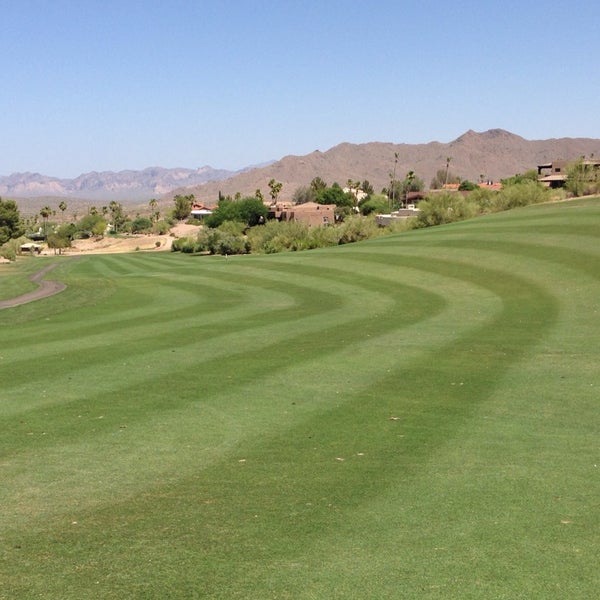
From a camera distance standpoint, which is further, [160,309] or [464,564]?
[160,309]

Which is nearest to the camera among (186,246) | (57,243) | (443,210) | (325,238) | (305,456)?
(305,456)

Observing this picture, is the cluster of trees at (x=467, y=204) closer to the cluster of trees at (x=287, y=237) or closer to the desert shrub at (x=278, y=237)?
the cluster of trees at (x=287, y=237)

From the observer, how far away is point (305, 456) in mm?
11516

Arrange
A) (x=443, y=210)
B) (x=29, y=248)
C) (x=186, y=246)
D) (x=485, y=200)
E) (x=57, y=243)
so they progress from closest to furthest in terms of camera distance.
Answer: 1. (x=443, y=210)
2. (x=485, y=200)
3. (x=186, y=246)
4. (x=29, y=248)
5. (x=57, y=243)

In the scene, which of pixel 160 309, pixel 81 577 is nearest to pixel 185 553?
pixel 81 577

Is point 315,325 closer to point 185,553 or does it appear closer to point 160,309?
point 160,309

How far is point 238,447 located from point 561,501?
16.3 feet

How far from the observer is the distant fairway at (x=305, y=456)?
7586 mm

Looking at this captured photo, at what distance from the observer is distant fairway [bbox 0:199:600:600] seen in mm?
7586

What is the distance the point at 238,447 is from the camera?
39.3 feet

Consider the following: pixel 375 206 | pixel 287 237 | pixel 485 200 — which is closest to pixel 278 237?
pixel 287 237

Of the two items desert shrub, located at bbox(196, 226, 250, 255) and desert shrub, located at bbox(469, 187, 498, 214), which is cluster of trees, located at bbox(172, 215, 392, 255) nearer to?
desert shrub, located at bbox(196, 226, 250, 255)

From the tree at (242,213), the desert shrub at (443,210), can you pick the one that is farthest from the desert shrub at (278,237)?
the tree at (242,213)

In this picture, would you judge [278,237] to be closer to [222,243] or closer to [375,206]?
[222,243]
